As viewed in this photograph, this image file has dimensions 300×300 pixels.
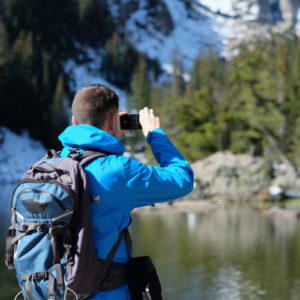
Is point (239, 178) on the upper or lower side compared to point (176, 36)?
lower

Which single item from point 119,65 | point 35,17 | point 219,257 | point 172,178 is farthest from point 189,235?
point 119,65

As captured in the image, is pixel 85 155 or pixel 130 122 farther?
pixel 130 122

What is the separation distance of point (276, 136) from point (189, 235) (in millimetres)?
23702

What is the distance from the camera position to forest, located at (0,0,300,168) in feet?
135

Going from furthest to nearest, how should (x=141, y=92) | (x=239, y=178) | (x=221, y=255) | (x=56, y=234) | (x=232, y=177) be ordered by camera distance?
1. (x=141, y=92)
2. (x=232, y=177)
3. (x=239, y=178)
4. (x=221, y=255)
5. (x=56, y=234)

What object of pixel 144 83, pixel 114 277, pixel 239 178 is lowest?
pixel 239 178

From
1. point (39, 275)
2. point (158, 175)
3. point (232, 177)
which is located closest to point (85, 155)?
point (158, 175)

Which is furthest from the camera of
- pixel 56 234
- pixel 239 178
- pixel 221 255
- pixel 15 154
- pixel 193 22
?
pixel 193 22

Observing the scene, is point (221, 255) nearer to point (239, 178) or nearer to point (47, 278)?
point (47, 278)

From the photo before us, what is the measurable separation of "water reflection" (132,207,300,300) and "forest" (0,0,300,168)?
57.4ft

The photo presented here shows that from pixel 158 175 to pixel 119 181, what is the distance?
0.69 feet

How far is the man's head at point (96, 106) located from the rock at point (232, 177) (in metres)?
28.9

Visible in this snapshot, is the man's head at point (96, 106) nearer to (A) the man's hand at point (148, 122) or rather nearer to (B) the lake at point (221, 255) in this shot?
(A) the man's hand at point (148, 122)

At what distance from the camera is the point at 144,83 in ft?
264
